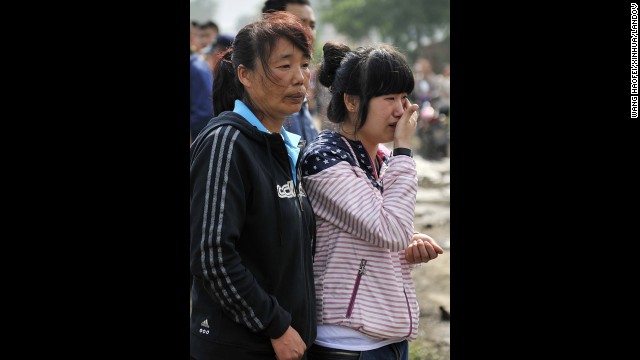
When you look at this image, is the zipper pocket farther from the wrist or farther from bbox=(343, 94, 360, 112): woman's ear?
bbox=(343, 94, 360, 112): woman's ear

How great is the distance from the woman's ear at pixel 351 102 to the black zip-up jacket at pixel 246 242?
459 mm

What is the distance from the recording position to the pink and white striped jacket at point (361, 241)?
98.0 inches

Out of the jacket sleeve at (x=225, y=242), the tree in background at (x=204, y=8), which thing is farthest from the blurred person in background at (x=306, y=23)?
the tree in background at (x=204, y=8)

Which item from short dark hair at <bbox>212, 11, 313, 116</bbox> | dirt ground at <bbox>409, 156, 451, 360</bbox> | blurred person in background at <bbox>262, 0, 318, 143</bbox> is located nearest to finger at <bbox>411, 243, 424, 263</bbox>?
dirt ground at <bbox>409, 156, 451, 360</bbox>

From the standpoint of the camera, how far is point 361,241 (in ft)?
8.42

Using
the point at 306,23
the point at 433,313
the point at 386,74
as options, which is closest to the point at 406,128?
the point at 386,74

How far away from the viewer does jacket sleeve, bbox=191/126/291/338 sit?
2178 mm

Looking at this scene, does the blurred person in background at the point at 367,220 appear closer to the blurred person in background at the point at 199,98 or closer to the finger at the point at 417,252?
the finger at the point at 417,252

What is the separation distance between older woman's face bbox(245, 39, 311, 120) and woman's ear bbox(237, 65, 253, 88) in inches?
0.5

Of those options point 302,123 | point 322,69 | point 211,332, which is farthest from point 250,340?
point 302,123

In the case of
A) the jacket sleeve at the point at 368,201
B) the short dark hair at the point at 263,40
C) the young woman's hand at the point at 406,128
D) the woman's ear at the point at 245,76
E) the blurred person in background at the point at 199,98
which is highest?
the blurred person in background at the point at 199,98

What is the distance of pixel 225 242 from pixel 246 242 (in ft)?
0.47

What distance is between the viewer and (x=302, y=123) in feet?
13.5

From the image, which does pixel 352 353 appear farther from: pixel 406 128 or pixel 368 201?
pixel 406 128
